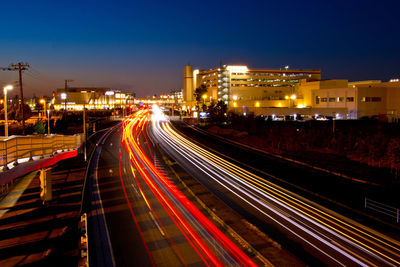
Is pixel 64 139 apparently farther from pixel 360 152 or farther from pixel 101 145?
pixel 360 152

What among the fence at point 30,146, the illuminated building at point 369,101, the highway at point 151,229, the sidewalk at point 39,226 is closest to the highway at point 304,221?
the highway at point 151,229

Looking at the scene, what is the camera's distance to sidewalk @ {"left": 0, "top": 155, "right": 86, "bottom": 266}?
1150cm

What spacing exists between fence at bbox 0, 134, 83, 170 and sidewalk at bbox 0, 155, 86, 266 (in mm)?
2644

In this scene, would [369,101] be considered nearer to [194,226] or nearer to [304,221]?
[304,221]

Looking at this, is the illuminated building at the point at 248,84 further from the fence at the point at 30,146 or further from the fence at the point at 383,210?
the fence at the point at 383,210

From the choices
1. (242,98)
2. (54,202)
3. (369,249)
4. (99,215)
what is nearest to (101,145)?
(54,202)

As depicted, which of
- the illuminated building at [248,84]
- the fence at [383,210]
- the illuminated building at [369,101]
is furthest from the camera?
the illuminated building at [248,84]

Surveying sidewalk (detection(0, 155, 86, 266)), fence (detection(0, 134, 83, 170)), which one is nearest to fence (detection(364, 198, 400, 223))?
sidewalk (detection(0, 155, 86, 266))

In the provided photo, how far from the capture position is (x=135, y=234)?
43.9 ft

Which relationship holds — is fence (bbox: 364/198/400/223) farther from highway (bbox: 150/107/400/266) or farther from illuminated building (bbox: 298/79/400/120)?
illuminated building (bbox: 298/79/400/120)

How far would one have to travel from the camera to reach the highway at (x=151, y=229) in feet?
36.4

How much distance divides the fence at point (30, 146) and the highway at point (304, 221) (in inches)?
391

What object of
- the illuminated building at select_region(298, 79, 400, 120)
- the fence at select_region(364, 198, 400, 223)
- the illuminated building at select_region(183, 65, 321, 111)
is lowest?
the fence at select_region(364, 198, 400, 223)

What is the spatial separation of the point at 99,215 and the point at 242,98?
328 feet
